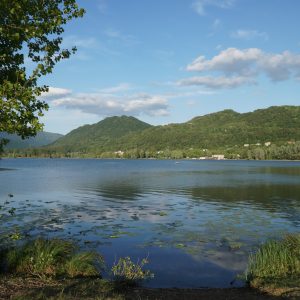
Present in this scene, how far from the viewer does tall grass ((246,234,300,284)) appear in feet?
66.6

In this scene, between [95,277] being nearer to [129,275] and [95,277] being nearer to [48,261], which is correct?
[129,275]

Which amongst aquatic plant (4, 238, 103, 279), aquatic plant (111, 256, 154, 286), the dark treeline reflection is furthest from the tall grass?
the dark treeline reflection

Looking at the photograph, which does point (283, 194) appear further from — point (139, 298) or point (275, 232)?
point (139, 298)

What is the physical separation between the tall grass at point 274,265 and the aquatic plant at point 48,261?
359 inches

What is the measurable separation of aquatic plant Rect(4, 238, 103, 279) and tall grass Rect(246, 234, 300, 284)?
9.12 meters

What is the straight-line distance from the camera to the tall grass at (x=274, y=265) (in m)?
20.3

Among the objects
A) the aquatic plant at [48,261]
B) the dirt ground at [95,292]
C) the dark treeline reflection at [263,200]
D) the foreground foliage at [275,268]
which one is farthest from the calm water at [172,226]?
the aquatic plant at [48,261]

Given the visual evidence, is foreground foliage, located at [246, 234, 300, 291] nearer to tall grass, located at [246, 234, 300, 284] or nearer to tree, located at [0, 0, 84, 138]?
tall grass, located at [246, 234, 300, 284]

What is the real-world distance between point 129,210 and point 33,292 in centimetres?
3329

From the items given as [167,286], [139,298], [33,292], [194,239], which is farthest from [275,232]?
[33,292]

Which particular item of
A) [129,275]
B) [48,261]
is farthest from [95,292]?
[48,261]

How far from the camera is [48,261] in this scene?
2016 centimetres

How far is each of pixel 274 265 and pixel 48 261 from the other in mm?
12738

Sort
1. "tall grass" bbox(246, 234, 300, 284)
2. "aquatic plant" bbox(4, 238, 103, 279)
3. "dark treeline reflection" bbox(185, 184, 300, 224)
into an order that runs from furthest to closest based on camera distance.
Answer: "dark treeline reflection" bbox(185, 184, 300, 224), "tall grass" bbox(246, 234, 300, 284), "aquatic plant" bbox(4, 238, 103, 279)
